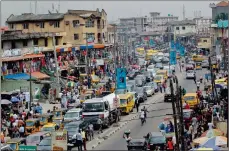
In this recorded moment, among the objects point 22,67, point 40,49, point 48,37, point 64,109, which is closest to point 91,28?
point 48,37

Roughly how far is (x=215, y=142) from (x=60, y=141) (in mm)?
5653

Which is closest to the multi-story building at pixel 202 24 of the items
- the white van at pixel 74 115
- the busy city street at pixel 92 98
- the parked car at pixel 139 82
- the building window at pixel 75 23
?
the busy city street at pixel 92 98

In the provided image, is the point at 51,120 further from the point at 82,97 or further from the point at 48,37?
the point at 48,37

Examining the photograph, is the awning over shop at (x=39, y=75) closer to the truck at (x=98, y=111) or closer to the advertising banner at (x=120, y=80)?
the advertising banner at (x=120, y=80)

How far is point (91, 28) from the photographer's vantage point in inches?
2827

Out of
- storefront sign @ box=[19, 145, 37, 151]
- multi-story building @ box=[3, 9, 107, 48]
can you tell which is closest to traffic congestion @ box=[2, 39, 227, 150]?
storefront sign @ box=[19, 145, 37, 151]

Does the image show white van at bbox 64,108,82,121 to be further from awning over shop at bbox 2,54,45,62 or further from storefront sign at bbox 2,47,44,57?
storefront sign at bbox 2,47,44,57

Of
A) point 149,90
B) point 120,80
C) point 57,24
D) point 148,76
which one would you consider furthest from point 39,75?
point 57,24

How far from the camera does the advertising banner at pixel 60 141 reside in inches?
753

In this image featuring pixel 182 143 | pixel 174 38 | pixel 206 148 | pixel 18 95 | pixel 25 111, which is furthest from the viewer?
pixel 174 38

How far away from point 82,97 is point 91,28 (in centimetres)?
3321

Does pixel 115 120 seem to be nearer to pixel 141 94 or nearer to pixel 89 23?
pixel 141 94

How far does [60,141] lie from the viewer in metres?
19.9

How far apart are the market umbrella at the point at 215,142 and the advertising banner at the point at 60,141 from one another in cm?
494
